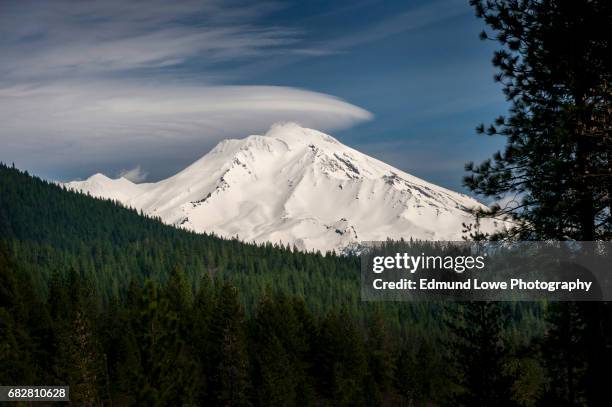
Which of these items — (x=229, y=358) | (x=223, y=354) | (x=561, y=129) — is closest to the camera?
(x=561, y=129)

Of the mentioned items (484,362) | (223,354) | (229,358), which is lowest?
(484,362)

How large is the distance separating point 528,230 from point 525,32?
5.02 metres

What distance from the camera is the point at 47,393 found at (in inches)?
2296

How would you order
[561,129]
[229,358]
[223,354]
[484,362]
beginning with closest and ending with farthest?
[561,129] → [484,362] → [229,358] → [223,354]

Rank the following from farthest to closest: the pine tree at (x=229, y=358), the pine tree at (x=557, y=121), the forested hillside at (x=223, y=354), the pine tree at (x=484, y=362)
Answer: the pine tree at (x=229, y=358)
the forested hillside at (x=223, y=354)
the pine tree at (x=484, y=362)
the pine tree at (x=557, y=121)

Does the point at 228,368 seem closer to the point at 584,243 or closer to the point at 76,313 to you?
the point at 76,313

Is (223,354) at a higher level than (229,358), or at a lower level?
higher

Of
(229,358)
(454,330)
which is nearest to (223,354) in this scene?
(229,358)

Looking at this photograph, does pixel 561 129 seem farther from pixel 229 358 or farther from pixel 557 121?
pixel 229 358

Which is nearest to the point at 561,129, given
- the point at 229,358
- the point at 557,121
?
the point at 557,121

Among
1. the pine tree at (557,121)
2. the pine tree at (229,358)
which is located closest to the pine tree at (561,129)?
the pine tree at (557,121)

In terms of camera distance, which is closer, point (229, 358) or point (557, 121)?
point (557, 121)

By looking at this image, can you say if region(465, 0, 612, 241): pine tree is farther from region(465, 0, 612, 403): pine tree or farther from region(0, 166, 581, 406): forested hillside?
region(0, 166, 581, 406): forested hillside

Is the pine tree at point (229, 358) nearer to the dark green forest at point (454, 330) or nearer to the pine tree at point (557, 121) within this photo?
the dark green forest at point (454, 330)
